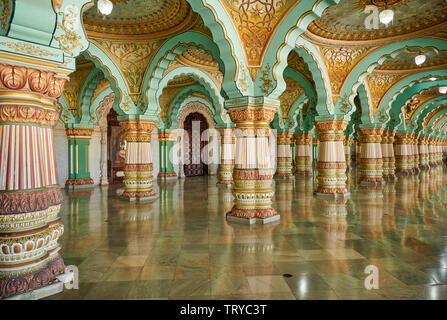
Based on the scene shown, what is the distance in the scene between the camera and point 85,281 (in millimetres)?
3020

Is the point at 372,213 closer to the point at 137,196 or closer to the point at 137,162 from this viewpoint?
the point at 137,196

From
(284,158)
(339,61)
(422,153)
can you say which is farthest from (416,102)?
(339,61)

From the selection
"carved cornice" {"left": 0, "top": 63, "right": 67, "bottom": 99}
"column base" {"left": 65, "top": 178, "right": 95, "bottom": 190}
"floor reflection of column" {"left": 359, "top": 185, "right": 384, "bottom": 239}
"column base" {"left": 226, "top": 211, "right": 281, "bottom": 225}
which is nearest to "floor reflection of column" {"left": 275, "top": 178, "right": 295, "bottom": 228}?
"column base" {"left": 226, "top": 211, "right": 281, "bottom": 225}

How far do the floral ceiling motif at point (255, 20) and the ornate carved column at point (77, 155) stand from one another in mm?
8993

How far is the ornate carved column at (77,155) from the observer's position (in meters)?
11.8

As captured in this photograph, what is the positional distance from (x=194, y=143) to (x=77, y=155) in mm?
7322

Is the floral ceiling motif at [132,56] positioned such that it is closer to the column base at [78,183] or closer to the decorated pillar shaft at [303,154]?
the column base at [78,183]

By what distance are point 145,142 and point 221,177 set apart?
13.7 ft

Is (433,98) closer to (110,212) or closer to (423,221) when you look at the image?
(423,221)

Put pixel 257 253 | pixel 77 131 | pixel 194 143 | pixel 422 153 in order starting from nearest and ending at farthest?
1. pixel 257 253
2. pixel 77 131
3. pixel 194 143
4. pixel 422 153

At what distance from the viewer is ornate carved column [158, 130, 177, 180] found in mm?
15625

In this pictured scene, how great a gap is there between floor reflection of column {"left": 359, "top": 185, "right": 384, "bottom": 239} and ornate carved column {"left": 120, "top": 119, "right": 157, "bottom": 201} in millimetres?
5869

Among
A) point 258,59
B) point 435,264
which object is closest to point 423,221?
point 435,264

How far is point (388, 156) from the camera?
14.4m
